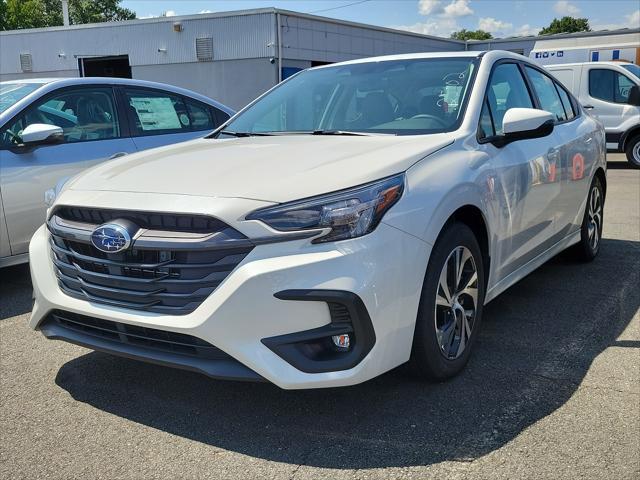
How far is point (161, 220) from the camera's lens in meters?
2.65

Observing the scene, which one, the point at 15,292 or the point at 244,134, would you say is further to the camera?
the point at 15,292

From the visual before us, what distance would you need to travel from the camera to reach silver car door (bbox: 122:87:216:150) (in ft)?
19.0

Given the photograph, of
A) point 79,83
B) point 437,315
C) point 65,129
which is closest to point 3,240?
point 65,129

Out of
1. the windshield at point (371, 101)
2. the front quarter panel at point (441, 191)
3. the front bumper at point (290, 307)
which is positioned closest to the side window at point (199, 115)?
the windshield at point (371, 101)

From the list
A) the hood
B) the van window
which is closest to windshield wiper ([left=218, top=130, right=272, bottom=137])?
the hood

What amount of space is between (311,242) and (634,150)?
516 inches

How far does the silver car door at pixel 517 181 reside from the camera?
3564 mm

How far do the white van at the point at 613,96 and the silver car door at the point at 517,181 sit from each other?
10.3 meters

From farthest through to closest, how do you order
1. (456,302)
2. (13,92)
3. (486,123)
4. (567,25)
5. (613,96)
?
1. (567,25)
2. (613,96)
3. (13,92)
4. (486,123)
5. (456,302)

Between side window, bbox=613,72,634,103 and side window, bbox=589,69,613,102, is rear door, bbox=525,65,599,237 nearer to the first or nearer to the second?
side window, bbox=613,72,634,103

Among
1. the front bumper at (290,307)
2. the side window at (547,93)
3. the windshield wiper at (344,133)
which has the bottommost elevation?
the front bumper at (290,307)

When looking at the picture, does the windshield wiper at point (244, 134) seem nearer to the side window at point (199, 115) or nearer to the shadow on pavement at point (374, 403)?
the shadow on pavement at point (374, 403)

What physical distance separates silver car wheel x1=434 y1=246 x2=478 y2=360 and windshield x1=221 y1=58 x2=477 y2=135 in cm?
75

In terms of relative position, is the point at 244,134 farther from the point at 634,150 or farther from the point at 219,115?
the point at 634,150
